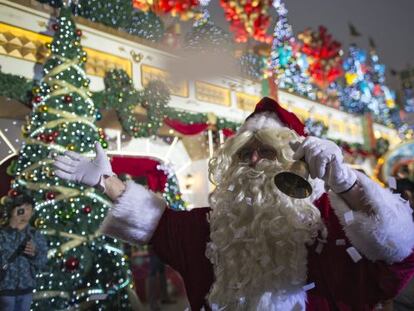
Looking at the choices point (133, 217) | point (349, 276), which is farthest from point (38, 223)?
point (349, 276)

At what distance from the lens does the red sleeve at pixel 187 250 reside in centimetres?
198

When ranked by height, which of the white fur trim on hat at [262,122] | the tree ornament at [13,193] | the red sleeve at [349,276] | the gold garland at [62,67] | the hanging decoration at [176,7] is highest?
the hanging decoration at [176,7]

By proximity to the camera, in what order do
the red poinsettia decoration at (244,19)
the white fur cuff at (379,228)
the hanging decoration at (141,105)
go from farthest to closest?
the red poinsettia decoration at (244,19) < the hanging decoration at (141,105) < the white fur cuff at (379,228)

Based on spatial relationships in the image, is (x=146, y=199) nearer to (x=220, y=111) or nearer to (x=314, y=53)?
(x=220, y=111)

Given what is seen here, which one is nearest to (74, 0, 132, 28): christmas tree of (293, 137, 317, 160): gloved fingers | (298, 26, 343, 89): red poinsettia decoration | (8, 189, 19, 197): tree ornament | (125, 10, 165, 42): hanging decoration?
(125, 10, 165, 42): hanging decoration

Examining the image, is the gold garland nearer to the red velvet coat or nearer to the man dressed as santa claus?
the man dressed as santa claus

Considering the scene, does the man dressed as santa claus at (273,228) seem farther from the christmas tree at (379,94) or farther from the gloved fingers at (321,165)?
the christmas tree at (379,94)

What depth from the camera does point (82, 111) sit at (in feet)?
14.0

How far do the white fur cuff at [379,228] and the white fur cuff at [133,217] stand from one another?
100 centimetres

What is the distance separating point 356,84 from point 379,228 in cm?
1480

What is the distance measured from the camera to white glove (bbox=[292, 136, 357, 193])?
1312 mm

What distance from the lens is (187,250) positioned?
2.04 m

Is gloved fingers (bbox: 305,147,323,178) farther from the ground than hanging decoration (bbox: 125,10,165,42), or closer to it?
closer to it

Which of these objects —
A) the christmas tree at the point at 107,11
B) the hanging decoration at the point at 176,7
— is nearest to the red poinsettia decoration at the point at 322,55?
the hanging decoration at the point at 176,7
